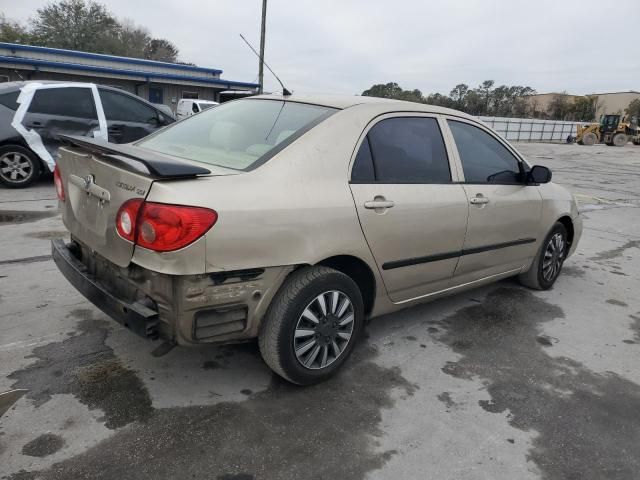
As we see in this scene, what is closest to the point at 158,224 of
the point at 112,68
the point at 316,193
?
the point at 316,193

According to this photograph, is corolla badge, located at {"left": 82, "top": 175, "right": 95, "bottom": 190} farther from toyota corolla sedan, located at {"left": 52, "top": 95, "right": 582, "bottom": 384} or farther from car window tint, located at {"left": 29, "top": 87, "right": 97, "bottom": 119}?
car window tint, located at {"left": 29, "top": 87, "right": 97, "bottom": 119}

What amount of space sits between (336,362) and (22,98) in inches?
266

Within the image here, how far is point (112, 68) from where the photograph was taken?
26.0 meters

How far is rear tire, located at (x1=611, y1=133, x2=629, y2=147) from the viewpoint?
125 ft

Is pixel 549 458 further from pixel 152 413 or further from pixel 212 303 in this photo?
pixel 152 413

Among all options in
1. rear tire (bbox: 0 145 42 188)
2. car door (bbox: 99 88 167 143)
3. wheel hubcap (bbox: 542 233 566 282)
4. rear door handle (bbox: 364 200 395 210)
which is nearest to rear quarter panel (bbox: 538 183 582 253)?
wheel hubcap (bbox: 542 233 566 282)

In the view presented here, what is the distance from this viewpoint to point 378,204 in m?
Answer: 2.81

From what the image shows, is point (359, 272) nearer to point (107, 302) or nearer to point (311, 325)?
point (311, 325)

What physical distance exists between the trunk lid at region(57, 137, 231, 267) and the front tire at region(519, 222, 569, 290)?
3292 mm

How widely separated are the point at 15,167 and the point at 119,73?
2099cm

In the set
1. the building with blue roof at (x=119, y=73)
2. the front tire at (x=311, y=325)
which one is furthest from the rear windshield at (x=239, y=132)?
the building with blue roof at (x=119, y=73)

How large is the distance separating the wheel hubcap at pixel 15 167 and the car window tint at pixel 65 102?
71cm

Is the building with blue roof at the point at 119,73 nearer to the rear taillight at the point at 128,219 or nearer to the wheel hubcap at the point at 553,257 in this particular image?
the wheel hubcap at the point at 553,257

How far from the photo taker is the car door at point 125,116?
25.5ft
